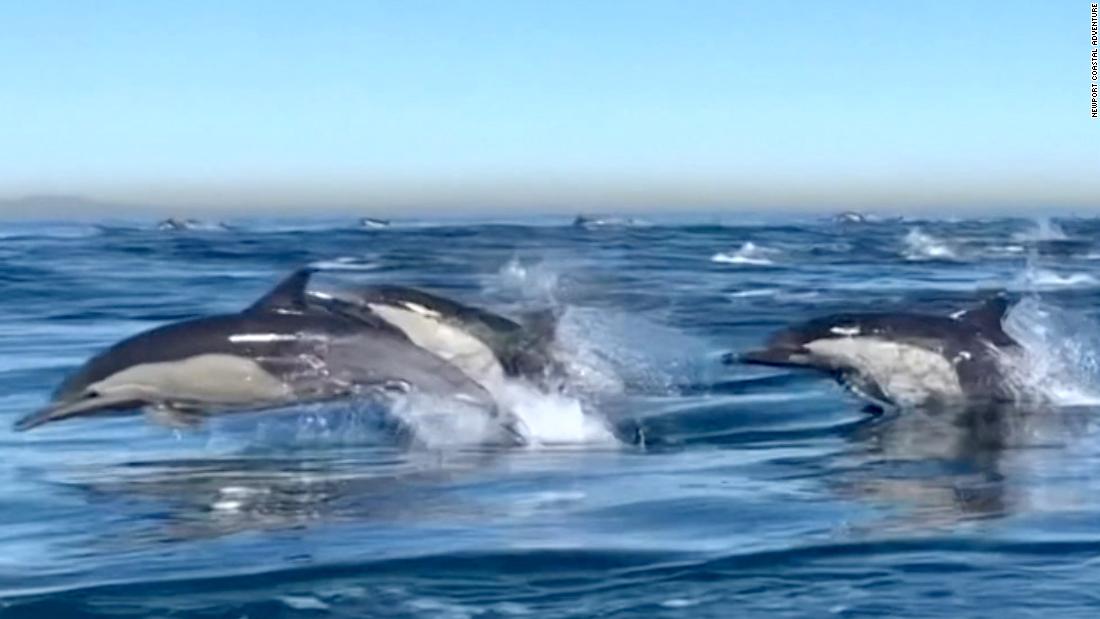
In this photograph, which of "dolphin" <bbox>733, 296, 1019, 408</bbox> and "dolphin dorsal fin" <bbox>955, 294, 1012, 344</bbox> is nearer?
"dolphin" <bbox>733, 296, 1019, 408</bbox>

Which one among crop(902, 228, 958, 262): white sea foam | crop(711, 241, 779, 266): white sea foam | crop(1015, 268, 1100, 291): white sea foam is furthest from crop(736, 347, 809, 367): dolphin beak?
crop(902, 228, 958, 262): white sea foam

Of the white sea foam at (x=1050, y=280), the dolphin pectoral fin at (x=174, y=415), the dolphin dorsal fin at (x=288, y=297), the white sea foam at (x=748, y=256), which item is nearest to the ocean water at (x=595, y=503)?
the dolphin pectoral fin at (x=174, y=415)

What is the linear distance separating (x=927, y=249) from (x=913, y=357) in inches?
1649

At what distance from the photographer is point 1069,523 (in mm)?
10578

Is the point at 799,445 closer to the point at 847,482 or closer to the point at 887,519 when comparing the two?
the point at 847,482

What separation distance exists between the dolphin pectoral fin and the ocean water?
0.23 meters

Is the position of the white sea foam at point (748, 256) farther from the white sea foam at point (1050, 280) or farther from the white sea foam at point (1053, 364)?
the white sea foam at point (1053, 364)

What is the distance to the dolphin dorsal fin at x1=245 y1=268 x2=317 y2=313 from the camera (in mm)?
14250

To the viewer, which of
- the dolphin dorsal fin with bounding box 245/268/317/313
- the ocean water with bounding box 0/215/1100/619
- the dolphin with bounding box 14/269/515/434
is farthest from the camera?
the dolphin dorsal fin with bounding box 245/268/317/313

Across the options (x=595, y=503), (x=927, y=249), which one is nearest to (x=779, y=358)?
(x=595, y=503)

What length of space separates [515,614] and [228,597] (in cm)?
Answer: 127

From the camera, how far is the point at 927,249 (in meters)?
57.6

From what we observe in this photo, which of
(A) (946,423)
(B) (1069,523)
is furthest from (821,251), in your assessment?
(B) (1069,523)

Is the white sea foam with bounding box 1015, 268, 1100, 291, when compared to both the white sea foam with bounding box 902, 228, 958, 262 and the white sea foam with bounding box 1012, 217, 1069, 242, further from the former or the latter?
the white sea foam with bounding box 1012, 217, 1069, 242
